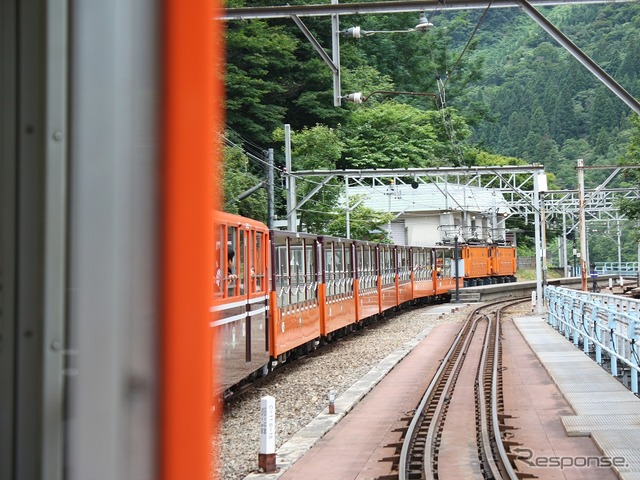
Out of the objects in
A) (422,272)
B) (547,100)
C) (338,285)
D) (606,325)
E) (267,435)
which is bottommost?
(267,435)

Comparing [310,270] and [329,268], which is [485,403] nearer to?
[310,270]

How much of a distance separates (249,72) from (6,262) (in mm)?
32356

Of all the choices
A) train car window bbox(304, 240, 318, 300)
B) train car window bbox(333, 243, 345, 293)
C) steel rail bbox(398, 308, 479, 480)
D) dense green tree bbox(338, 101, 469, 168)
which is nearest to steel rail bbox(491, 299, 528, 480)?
steel rail bbox(398, 308, 479, 480)

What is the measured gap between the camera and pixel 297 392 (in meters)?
13.7

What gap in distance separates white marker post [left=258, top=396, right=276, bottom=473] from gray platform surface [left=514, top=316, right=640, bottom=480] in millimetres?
2873

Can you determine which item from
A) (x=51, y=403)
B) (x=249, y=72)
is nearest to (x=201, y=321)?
(x=51, y=403)

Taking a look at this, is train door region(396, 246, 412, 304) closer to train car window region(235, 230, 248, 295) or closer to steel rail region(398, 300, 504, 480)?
steel rail region(398, 300, 504, 480)

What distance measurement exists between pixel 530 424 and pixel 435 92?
40.1 m

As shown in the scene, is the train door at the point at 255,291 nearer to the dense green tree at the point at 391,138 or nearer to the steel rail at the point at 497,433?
the steel rail at the point at 497,433

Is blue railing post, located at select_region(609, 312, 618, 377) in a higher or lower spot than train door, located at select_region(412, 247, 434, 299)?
lower

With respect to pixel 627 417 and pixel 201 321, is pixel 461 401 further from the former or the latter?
pixel 201 321

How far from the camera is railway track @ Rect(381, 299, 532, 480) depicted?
330 inches

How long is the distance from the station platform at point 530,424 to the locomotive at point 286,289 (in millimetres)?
1395

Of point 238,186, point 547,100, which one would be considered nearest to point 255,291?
point 238,186
